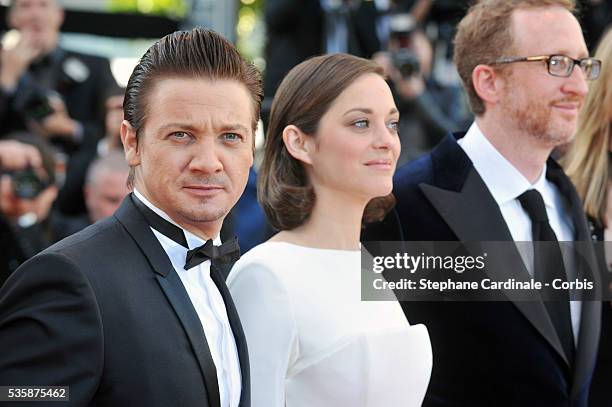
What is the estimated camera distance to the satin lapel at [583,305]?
3.29 m

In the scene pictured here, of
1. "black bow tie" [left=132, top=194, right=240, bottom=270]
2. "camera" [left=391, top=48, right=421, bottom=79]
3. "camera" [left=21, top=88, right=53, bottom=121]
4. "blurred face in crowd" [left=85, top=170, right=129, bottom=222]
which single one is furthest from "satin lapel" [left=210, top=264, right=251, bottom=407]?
"camera" [left=391, top=48, right=421, bottom=79]

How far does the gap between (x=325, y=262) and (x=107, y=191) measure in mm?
2054

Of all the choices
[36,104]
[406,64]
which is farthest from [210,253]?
[406,64]

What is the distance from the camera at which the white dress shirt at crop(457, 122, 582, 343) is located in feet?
11.4

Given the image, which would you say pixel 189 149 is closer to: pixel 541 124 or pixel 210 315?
pixel 210 315

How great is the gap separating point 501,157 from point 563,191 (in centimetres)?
32

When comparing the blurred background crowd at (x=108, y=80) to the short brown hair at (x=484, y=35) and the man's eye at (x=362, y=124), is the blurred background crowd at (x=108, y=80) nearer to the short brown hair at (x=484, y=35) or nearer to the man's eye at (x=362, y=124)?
the short brown hair at (x=484, y=35)

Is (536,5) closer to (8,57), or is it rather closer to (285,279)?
(285,279)

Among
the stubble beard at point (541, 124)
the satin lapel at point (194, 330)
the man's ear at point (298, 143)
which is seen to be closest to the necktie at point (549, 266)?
the stubble beard at point (541, 124)

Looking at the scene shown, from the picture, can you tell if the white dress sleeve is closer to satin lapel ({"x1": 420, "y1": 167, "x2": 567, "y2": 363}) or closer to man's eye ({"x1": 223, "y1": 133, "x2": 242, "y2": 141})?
man's eye ({"x1": 223, "y1": 133, "x2": 242, "y2": 141})

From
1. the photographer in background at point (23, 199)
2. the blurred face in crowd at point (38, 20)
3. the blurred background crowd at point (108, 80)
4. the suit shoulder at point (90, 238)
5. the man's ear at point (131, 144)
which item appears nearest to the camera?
the suit shoulder at point (90, 238)

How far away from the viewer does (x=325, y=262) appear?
2.92 metres

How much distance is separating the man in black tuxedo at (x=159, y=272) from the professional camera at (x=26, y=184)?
2.28 meters

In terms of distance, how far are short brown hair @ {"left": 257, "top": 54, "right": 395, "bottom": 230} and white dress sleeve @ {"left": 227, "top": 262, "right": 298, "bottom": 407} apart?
0.27m
